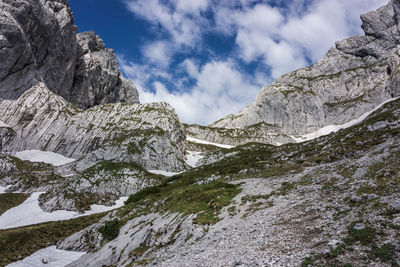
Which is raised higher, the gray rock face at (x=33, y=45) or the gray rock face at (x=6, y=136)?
the gray rock face at (x=33, y=45)

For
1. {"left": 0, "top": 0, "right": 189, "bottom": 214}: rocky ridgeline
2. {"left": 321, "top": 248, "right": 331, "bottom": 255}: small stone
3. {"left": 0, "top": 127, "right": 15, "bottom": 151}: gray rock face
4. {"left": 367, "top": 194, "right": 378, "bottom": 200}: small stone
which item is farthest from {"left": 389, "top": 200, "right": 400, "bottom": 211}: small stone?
{"left": 0, "top": 127, "right": 15, "bottom": 151}: gray rock face

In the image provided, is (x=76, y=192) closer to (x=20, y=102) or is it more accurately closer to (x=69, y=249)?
(x=69, y=249)

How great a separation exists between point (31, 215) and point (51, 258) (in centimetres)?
4210

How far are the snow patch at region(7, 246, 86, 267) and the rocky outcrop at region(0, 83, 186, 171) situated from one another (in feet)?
296

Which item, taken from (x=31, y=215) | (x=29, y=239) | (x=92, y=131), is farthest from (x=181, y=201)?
(x=92, y=131)

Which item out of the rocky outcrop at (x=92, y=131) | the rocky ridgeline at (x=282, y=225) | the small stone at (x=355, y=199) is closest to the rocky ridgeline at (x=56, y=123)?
the rocky outcrop at (x=92, y=131)

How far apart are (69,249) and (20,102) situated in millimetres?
158473

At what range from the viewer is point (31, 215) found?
75.7 m

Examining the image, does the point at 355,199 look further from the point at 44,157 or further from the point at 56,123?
the point at 56,123

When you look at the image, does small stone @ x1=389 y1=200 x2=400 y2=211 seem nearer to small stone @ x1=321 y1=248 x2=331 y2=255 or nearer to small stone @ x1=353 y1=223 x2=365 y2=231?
small stone @ x1=353 y1=223 x2=365 y2=231

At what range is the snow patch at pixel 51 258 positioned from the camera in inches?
1622

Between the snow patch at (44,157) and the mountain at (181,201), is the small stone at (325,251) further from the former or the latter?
the snow patch at (44,157)

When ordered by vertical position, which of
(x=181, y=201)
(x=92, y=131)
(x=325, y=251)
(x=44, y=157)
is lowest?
(x=325, y=251)

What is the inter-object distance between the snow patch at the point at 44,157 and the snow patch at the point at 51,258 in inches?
4144
